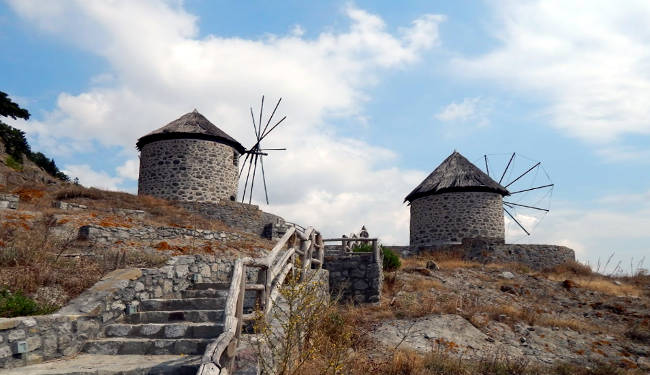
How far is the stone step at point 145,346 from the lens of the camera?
642cm

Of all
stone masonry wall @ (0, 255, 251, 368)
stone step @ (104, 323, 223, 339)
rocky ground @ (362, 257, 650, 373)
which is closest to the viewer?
stone masonry wall @ (0, 255, 251, 368)

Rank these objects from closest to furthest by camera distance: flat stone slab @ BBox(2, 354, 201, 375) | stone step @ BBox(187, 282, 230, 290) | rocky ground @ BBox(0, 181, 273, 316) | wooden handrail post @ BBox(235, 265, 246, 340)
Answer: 1. flat stone slab @ BBox(2, 354, 201, 375)
2. wooden handrail post @ BBox(235, 265, 246, 340)
3. rocky ground @ BBox(0, 181, 273, 316)
4. stone step @ BBox(187, 282, 230, 290)

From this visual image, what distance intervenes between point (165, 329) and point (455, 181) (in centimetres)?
2237

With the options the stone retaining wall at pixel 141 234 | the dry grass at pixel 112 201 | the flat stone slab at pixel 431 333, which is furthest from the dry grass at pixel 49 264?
the dry grass at pixel 112 201

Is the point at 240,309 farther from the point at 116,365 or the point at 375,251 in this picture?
the point at 375,251

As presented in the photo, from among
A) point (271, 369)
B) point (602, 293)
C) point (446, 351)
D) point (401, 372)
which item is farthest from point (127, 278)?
point (602, 293)

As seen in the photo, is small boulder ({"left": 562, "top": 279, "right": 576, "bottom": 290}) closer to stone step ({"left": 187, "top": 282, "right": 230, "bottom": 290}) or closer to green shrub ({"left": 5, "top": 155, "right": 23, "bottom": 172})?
stone step ({"left": 187, "top": 282, "right": 230, "bottom": 290})

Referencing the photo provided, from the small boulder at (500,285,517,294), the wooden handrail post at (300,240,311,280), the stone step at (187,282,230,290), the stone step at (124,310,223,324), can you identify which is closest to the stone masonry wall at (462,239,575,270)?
the small boulder at (500,285,517,294)

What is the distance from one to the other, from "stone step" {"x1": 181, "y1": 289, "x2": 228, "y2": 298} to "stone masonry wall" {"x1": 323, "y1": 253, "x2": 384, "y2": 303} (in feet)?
17.7

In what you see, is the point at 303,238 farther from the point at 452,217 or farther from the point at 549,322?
the point at 452,217

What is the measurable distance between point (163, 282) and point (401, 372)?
4.28 meters

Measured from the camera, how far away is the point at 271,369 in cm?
596

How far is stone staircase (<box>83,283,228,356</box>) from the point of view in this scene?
6504 mm

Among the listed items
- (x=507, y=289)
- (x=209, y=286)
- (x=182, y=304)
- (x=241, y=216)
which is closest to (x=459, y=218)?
(x=507, y=289)
